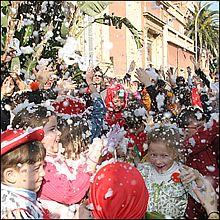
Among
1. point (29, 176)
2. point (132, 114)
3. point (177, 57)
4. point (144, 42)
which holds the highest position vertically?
point (144, 42)

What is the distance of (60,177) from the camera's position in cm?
281

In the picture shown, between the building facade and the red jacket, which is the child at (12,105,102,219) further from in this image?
the building facade

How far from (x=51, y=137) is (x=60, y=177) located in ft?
1.30

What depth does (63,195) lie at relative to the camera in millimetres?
2727

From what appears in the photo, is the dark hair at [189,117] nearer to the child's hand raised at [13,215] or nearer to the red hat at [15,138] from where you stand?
the red hat at [15,138]

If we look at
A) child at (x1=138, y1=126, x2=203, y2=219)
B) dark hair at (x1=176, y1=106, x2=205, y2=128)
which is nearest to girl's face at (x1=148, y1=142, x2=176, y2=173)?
child at (x1=138, y1=126, x2=203, y2=219)

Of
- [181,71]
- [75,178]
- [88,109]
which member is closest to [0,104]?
[88,109]

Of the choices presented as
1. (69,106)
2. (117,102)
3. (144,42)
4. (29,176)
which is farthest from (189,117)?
(144,42)

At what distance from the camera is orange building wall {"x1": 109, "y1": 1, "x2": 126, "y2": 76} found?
7.03 metres

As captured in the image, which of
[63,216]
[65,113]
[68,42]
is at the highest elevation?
[68,42]

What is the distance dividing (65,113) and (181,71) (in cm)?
326

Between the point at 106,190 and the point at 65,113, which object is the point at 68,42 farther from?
the point at 106,190

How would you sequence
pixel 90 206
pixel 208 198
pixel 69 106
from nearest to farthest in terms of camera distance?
pixel 90 206
pixel 208 198
pixel 69 106

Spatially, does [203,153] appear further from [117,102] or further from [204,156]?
[117,102]
